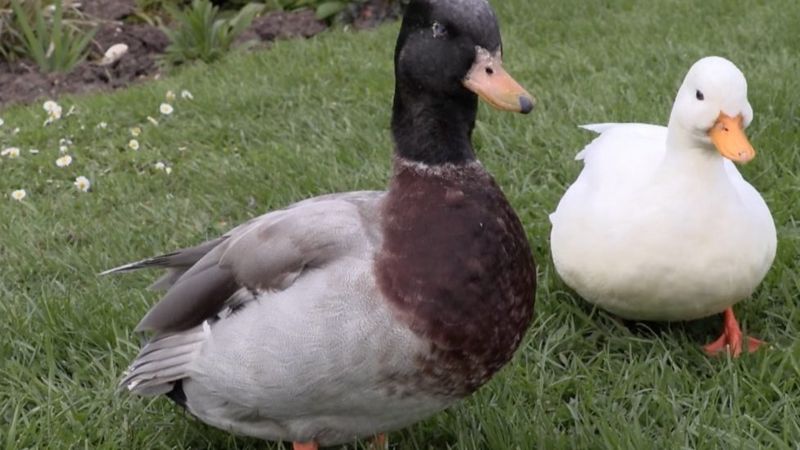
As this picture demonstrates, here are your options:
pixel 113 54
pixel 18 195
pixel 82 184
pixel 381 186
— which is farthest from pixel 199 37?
pixel 381 186

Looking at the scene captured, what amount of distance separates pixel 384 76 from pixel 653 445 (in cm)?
309

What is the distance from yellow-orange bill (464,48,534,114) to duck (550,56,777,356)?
72cm

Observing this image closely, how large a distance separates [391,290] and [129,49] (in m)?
5.10

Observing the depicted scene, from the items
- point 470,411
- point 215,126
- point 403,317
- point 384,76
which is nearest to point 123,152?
point 215,126

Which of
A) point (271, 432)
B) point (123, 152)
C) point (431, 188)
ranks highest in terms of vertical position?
point (431, 188)

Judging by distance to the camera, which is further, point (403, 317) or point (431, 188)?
point (431, 188)

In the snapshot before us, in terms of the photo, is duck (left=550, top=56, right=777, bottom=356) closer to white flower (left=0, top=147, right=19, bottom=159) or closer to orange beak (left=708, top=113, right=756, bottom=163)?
orange beak (left=708, top=113, right=756, bottom=163)

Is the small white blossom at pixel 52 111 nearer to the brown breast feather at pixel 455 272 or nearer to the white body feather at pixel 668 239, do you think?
the white body feather at pixel 668 239

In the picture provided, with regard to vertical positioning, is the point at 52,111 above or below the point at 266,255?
below

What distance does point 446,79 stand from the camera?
83.7 inches

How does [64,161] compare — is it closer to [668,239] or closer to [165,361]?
[165,361]

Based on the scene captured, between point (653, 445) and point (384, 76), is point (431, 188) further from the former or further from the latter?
point (384, 76)

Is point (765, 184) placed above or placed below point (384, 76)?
above

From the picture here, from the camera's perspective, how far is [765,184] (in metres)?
3.57
